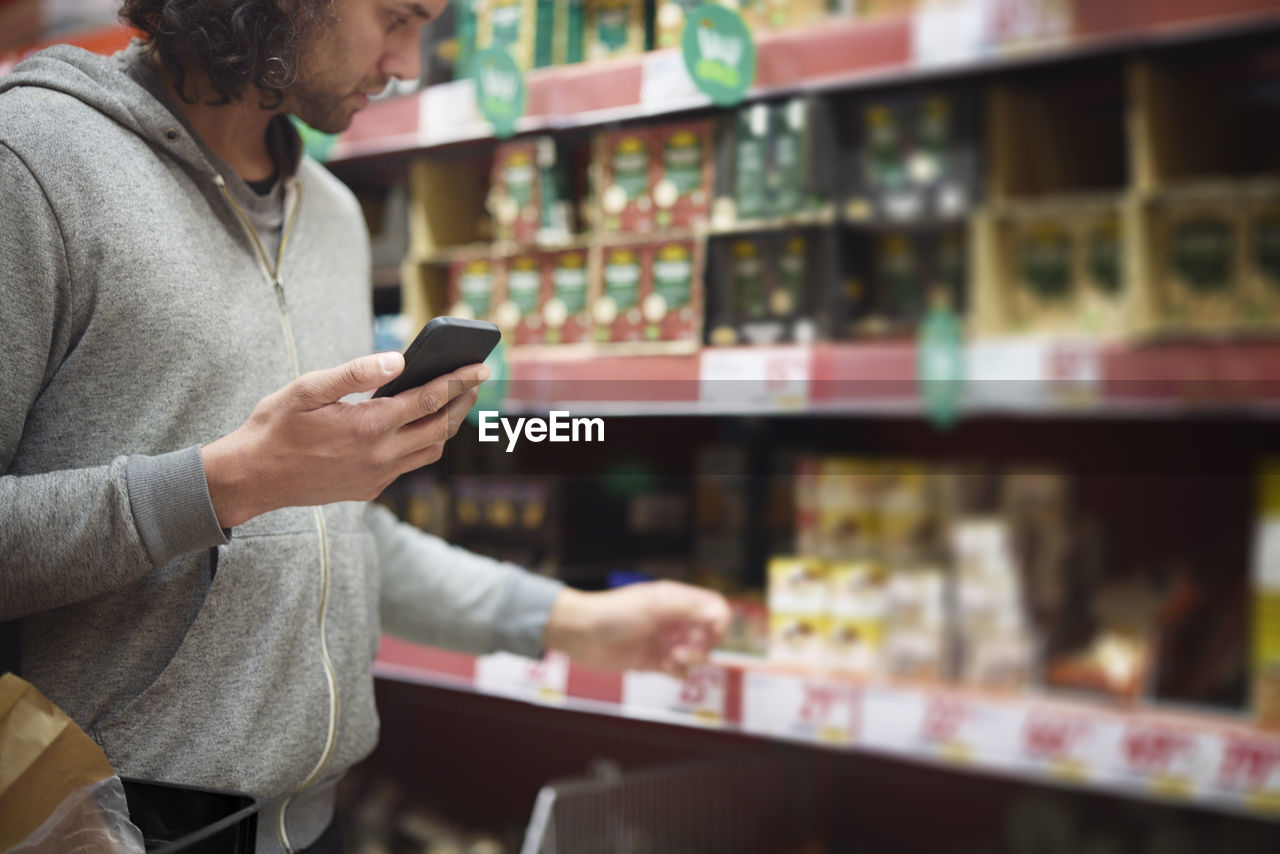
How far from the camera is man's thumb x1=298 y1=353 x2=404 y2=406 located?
30.2 inches

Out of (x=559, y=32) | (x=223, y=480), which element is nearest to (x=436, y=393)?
(x=223, y=480)

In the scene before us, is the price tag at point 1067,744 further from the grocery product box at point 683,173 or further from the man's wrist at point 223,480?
the grocery product box at point 683,173

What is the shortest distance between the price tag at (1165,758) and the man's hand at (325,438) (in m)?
0.66

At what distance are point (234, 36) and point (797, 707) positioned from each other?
2.89 feet

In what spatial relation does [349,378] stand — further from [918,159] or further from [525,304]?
[525,304]

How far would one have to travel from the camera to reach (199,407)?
90 centimetres

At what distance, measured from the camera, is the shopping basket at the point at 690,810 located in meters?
1.61

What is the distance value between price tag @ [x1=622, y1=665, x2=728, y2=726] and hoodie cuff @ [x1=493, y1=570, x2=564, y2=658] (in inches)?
4.5

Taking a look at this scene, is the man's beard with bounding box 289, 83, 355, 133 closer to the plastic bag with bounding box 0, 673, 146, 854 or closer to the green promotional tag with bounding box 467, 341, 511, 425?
the green promotional tag with bounding box 467, 341, 511, 425

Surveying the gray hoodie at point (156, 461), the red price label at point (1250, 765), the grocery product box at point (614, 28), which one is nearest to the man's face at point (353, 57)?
the gray hoodie at point (156, 461)

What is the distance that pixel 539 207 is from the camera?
186cm

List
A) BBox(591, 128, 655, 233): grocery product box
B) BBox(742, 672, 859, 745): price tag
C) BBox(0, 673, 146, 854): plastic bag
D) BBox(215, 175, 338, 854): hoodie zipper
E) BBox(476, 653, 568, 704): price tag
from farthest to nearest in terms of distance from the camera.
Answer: BBox(591, 128, 655, 233): grocery product box < BBox(476, 653, 568, 704): price tag < BBox(742, 672, 859, 745): price tag < BBox(215, 175, 338, 854): hoodie zipper < BBox(0, 673, 146, 854): plastic bag

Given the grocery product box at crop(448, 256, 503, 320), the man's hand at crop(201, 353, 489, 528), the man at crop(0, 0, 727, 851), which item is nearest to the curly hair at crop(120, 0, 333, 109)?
the man at crop(0, 0, 727, 851)

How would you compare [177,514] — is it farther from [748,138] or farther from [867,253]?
[748,138]
